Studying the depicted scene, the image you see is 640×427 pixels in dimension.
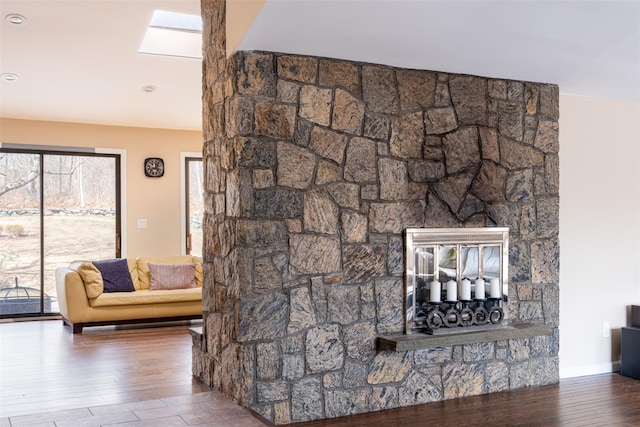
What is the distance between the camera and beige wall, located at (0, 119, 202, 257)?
8.10 meters

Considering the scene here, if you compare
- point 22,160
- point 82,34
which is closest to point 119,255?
point 22,160

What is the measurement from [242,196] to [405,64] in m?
1.44

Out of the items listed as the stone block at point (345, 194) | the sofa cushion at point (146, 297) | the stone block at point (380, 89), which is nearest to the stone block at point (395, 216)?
the stone block at point (345, 194)

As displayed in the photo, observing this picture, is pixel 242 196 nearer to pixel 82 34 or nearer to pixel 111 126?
pixel 82 34

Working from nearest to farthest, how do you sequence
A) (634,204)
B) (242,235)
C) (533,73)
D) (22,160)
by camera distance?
1. (242,235)
2. (533,73)
3. (634,204)
4. (22,160)

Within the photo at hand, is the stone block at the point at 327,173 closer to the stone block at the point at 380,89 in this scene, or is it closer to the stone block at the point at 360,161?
the stone block at the point at 360,161

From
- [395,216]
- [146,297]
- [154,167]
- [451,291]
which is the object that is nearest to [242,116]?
[395,216]

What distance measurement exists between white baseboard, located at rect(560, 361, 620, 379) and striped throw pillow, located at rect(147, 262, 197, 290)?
4208mm

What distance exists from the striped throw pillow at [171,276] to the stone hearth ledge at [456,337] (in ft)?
12.4

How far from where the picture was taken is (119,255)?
27.3ft

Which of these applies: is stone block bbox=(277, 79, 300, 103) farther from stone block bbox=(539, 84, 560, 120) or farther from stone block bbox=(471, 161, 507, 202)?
stone block bbox=(539, 84, 560, 120)

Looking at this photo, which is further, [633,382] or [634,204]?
[634,204]

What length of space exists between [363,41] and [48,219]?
575cm

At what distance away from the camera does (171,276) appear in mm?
7352
